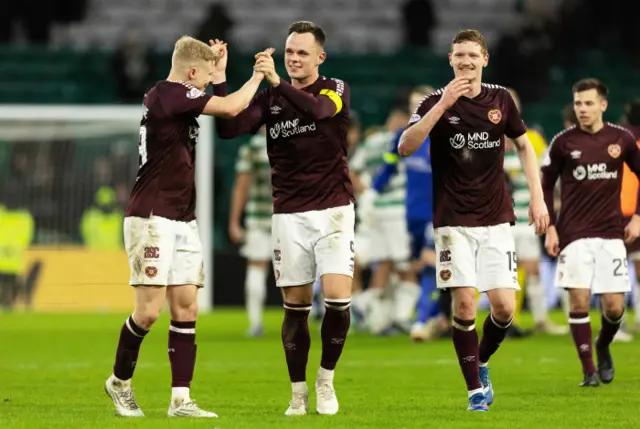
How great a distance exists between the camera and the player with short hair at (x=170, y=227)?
24.8 feet

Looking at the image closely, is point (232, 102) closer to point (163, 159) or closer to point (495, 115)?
point (163, 159)

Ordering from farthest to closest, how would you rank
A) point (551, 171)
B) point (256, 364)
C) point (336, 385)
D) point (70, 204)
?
point (70, 204), point (256, 364), point (551, 171), point (336, 385)

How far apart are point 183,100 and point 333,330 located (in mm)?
1568

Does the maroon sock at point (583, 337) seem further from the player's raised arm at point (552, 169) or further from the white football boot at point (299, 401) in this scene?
the white football boot at point (299, 401)

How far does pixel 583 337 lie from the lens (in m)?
9.78

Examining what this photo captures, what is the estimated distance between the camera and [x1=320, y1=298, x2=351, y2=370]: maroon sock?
7934mm

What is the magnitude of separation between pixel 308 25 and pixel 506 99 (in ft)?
4.06

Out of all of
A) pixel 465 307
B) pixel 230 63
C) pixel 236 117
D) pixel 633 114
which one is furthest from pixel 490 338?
pixel 230 63

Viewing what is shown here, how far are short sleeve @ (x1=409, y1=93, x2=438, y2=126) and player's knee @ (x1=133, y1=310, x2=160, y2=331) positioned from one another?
1768 millimetres

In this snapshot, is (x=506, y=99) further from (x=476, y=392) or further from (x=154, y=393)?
(x=154, y=393)

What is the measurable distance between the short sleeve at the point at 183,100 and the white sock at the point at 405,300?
26.5 ft

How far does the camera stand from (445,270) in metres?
8.00

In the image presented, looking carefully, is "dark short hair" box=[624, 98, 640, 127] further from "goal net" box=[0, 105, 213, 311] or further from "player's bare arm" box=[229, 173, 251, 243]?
"goal net" box=[0, 105, 213, 311]

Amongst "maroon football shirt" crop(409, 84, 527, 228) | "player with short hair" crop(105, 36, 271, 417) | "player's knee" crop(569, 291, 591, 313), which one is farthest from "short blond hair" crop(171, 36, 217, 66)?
"player's knee" crop(569, 291, 591, 313)
